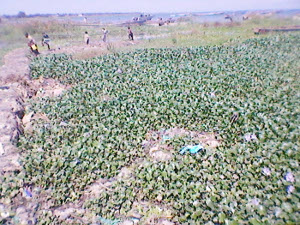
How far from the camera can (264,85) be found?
7.58m

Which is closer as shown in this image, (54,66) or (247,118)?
(247,118)

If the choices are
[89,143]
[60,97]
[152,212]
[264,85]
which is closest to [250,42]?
[264,85]

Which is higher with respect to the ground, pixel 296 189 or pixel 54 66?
pixel 296 189

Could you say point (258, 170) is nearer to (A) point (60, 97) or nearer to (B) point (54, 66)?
(A) point (60, 97)

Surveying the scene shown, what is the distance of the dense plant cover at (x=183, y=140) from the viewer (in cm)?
363

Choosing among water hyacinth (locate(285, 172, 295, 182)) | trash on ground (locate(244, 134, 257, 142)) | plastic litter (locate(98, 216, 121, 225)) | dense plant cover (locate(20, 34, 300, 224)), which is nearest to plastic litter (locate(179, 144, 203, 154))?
dense plant cover (locate(20, 34, 300, 224))

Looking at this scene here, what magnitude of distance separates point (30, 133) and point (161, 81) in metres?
4.48

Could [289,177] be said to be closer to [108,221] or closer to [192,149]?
[192,149]

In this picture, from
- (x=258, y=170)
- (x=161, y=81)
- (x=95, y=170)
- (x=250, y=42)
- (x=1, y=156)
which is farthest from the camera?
(x=250, y=42)

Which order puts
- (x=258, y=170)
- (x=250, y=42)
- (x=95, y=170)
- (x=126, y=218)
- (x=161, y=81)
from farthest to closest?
(x=250, y=42)
(x=161, y=81)
(x=95, y=170)
(x=258, y=170)
(x=126, y=218)

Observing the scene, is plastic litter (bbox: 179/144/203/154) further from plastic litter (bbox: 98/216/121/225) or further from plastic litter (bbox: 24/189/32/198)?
plastic litter (bbox: 24/189/32/198)

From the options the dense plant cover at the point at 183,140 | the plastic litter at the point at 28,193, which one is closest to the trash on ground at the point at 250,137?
the dense plant cover at the point at 183,140

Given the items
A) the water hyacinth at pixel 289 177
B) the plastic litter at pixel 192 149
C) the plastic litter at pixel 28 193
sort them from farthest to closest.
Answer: the plastic litter at pixel 192 149, the plastic litter at pixel 28 193, the water hyacinth at pixel 289 177

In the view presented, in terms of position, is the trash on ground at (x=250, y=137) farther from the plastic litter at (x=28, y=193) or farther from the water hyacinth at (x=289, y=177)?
the plastic litter at (x=28, y=193)
